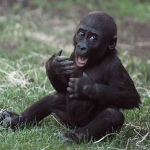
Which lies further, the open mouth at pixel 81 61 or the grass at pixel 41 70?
the open mouth at pixel 81 61

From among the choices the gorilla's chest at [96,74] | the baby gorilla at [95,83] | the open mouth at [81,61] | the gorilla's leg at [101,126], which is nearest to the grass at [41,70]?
the gorilla's leg at [101,126]

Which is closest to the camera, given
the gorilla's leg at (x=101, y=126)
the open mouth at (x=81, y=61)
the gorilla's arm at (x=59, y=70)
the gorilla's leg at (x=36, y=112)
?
the gorilla's leg at (x=101, y=126)

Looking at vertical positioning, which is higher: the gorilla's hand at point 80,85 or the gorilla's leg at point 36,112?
the gorilla's hand at point 80,85

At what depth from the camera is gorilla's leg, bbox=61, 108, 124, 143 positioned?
13.5 feet

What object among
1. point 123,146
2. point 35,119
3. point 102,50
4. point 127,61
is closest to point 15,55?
point 127,61

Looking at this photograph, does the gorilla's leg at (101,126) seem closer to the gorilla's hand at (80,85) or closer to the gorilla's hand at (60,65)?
the gorilla's hand at (80,85)

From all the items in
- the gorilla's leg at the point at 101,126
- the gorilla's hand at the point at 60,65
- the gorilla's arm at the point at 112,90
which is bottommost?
the gorilla's leg at the point at 101,126

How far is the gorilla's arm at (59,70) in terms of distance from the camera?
4.38m

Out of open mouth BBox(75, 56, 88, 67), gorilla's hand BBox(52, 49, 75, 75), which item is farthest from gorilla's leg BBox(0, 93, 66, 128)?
open mouth BBox(75, 56, 88, 67)

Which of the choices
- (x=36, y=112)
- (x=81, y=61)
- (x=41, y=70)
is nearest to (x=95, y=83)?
(x=81, y=61)

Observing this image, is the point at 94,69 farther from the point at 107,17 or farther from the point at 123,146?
the point at 123,146

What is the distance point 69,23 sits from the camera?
36.0ft

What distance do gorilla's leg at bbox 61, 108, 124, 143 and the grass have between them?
13cm

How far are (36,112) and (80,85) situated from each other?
928mm
